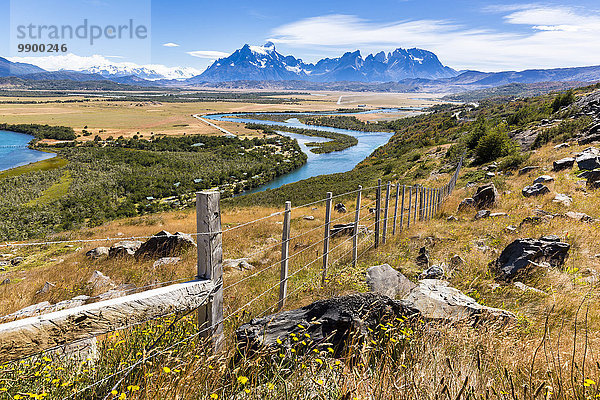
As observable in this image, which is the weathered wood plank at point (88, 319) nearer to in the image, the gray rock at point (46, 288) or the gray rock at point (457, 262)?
the gray rock at point (457, 262)

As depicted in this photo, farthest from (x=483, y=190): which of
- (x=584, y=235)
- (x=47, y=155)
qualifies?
(x=47, y=155)

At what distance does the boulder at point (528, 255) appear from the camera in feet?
19.2

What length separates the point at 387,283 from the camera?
541cm

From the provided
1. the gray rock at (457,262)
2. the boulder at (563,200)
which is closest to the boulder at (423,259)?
the gray rock at (457,262)

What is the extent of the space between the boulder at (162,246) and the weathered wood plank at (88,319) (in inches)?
364

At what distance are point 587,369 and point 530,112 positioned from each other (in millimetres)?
46074

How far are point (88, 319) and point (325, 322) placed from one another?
2201 mm

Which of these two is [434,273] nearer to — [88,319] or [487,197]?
[88,319]

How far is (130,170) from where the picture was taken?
67188 mm

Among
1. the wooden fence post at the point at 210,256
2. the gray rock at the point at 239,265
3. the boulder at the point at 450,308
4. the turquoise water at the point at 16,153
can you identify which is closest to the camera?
the wooden fence post at the point at 210,256

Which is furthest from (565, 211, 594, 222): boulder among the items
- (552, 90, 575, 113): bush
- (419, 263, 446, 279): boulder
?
(552, 90, 575, 113): bush

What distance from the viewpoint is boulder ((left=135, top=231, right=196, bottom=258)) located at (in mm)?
11383

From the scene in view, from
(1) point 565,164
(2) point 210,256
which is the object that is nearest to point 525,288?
(2) point 210,256

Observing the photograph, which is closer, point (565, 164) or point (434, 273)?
point (434, 273)
